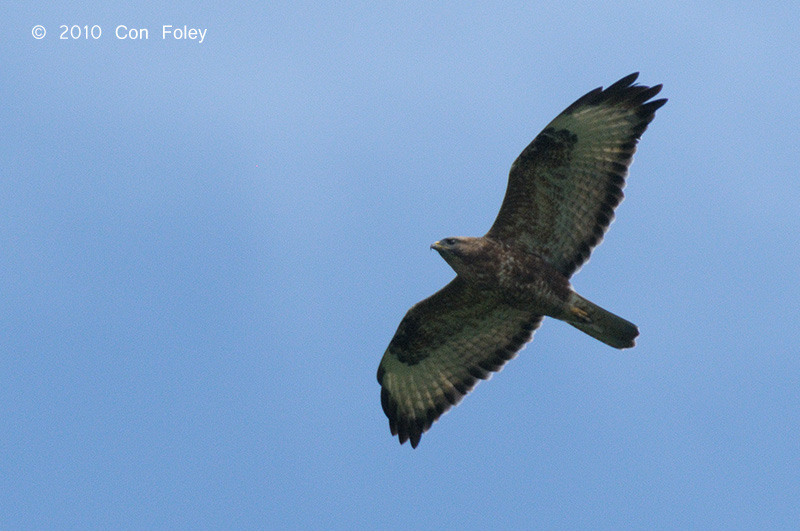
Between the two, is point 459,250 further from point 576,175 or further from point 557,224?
point 576,175

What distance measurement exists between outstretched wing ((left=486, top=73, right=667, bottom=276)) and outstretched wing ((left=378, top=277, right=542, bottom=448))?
108 centimetres

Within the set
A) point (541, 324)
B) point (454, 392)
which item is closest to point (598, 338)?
point (541, 324)

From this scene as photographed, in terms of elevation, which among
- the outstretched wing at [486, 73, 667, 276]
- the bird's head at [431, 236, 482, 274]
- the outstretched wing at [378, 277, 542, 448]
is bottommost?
the outstretched wing at [378, 277, 542, 448]

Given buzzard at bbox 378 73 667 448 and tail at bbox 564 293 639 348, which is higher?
buzzard at bbox 378 73 667 448

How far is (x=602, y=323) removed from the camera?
38.5 feet

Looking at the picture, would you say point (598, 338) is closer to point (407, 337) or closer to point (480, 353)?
point (480, 353)

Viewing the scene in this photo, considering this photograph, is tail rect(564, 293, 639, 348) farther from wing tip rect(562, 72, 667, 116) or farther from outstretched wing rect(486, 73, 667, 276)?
wing tip rect(562, 72, 667, 116)

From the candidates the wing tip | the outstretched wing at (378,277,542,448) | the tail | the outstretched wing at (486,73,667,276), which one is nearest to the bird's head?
the outstretched wing at (486,73,667,276)

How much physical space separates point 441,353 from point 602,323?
89.9 inches

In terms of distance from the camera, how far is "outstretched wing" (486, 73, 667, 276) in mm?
11664

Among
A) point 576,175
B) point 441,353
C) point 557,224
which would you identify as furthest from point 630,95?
point 441,353

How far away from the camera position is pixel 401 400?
516 inches

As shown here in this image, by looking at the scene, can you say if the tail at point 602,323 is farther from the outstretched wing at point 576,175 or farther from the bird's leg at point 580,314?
the outstretched wing at point 576,175

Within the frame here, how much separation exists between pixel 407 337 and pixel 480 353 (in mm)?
988
